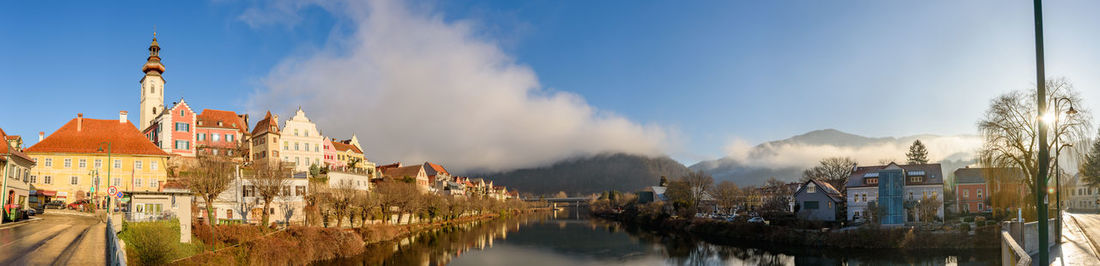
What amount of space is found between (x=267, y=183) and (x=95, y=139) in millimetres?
18031

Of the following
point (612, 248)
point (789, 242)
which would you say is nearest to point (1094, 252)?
point (789, 242)

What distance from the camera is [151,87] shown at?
63250 millimetres

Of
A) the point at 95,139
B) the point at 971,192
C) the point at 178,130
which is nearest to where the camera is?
the point at 95,139

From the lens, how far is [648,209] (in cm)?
9606

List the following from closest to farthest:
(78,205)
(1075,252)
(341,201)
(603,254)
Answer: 1. (1075,252)
2. (78,205)
3. (603,254)
4. (341,201)

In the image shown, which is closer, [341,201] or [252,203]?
[252,203]

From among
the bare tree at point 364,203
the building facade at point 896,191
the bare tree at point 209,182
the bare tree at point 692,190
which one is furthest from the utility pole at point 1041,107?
the bare tree at point 692,190

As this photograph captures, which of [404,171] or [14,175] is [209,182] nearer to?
[14,175]

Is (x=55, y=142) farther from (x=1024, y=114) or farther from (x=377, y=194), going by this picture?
(x=1024, y=114)

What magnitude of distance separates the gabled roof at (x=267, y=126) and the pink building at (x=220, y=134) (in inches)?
79.6

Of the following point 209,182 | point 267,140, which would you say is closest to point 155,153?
point 267,140

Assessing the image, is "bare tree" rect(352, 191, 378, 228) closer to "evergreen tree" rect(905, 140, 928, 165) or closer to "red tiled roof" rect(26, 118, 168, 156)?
"red tiled roof" rect(26, 118, 168, 156)

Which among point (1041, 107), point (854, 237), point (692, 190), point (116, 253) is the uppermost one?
point (1041, 107)

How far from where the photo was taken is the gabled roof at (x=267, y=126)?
6004cm
